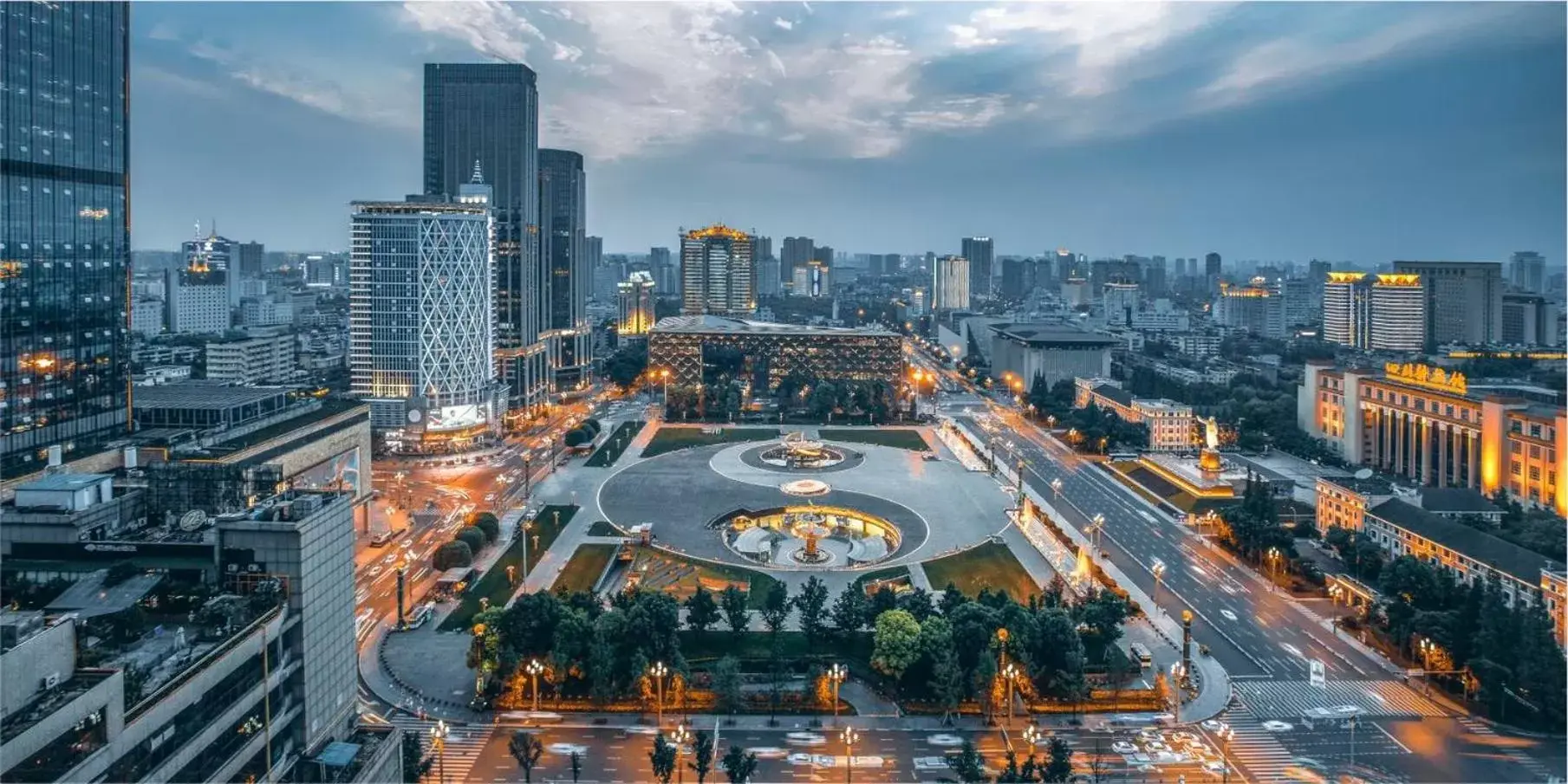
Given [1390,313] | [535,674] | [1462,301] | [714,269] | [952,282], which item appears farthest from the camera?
[952,282]

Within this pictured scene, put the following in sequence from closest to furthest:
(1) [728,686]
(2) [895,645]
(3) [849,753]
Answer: (3) [849,753] → (1) [728,686] → (2) [895,645]

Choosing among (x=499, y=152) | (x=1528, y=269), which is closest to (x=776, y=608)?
(x=499, y=152)

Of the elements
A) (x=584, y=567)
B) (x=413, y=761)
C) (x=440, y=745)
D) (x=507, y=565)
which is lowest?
(x=440, y=745)

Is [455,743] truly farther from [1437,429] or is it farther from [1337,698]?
[1437,429]

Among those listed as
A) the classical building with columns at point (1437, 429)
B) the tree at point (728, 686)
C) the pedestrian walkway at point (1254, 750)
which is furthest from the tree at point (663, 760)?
the classical building with columns at point (1437, 429)

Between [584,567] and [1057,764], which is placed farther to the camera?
[584,567]

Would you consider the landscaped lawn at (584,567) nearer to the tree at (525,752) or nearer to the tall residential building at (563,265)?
the tree at (525,752)

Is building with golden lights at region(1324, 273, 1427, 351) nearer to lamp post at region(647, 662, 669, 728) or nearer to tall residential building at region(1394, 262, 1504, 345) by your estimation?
tall residential building at region(1394, 262, 1504, 345)

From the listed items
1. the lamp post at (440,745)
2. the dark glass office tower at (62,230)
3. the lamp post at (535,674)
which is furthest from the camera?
the dark glass office tower at (62,230)

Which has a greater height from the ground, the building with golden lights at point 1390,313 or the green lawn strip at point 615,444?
the building with golden lights at point 1390,313
